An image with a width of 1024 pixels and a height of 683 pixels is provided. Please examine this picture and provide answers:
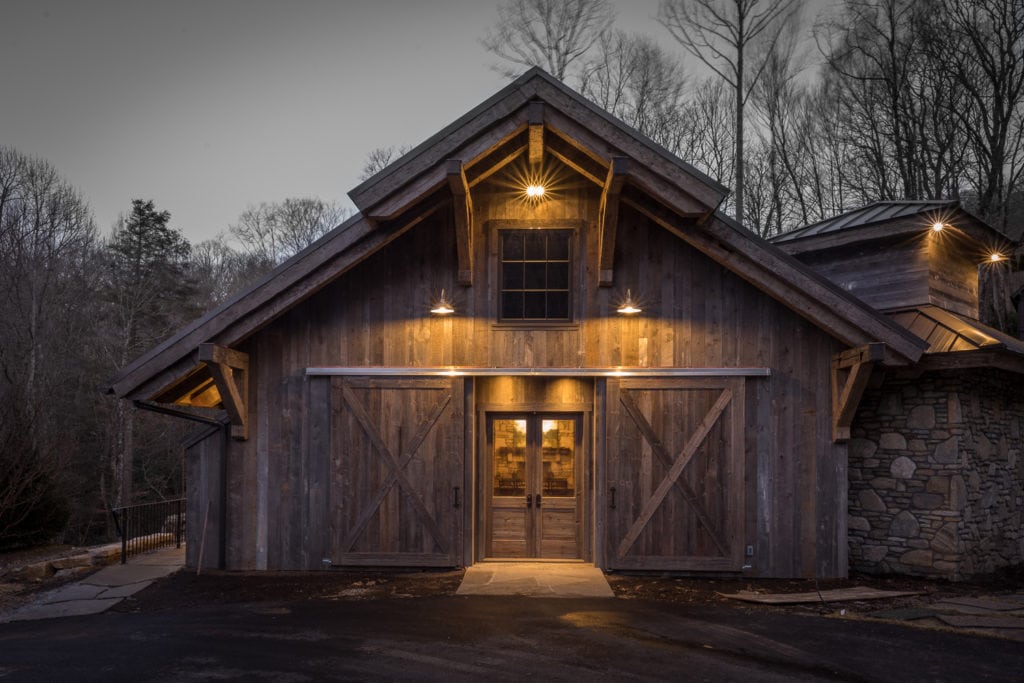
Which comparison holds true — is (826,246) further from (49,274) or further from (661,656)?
(49,274)

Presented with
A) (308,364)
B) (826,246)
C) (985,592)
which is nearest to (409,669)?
(308,364)

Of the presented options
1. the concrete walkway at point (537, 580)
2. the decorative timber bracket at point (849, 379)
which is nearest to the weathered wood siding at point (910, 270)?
the decorative timber bracket at point (849, 379)

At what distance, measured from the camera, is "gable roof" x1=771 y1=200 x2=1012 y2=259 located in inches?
430

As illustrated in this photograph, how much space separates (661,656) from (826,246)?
8.07 metres

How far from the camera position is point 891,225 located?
1115 centimetres

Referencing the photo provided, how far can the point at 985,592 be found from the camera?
8.91 meters

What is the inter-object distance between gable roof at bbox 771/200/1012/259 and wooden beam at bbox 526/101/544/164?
541 cm

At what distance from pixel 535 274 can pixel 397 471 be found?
325 cm

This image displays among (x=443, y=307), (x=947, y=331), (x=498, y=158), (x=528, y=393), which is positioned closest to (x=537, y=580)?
(x=528, y=393)

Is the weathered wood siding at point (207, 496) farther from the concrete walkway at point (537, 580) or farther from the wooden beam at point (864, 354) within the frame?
the wooden beam at point (864, 354)

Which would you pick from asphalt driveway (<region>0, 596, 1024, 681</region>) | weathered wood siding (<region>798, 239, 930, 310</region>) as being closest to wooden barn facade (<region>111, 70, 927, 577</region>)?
asphalt driveway (<region>0, 596, 1024, 681</region>)

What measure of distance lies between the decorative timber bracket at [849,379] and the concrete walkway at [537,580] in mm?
3656

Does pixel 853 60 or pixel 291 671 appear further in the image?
pixel 853 60

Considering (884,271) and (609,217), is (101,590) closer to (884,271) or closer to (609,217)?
(609,217)
